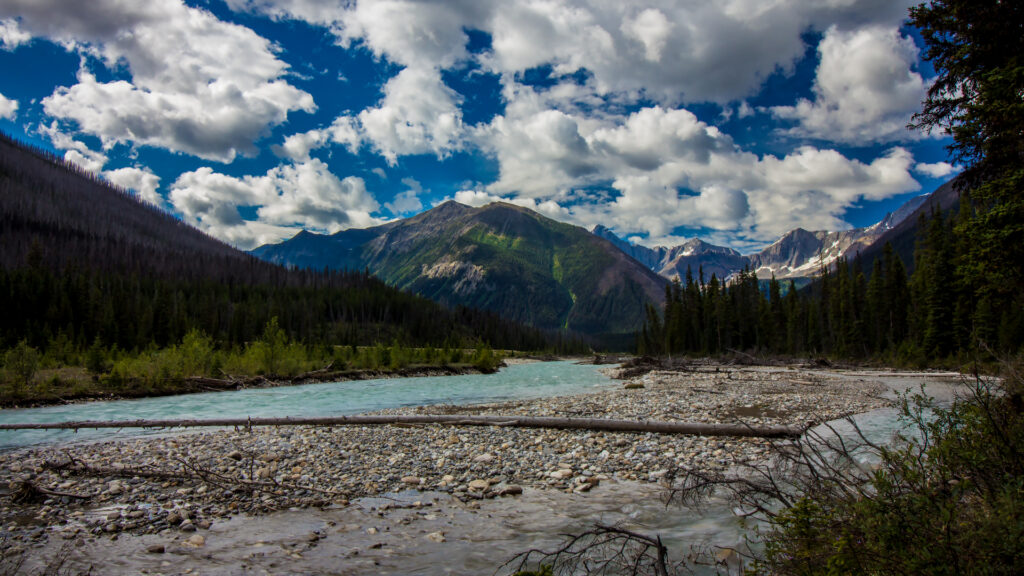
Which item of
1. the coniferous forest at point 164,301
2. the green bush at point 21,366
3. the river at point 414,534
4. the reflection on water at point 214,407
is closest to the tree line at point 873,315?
the river at point 414,534

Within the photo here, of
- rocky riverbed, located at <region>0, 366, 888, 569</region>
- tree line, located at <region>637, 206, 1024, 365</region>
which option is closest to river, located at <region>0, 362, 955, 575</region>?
rocky riverbed, located at <region>0, 366, 888, 569</region>

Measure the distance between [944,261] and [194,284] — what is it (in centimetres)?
13850

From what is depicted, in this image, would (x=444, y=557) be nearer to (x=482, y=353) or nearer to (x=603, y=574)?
(x=603, y=574)

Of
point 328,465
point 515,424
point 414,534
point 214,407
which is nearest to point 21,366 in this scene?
point 214,407

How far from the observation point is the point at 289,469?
1007cm

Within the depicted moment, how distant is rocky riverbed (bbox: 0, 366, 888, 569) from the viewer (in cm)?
754

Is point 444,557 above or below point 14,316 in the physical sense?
below

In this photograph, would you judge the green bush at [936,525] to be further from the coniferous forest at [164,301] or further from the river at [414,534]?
the coniferous forest at [164,301]

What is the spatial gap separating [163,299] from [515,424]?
75.1 meters

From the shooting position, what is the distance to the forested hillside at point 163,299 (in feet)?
195

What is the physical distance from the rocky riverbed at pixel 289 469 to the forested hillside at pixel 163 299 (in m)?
33.7

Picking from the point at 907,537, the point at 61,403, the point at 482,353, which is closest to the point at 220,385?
the point at 61,403

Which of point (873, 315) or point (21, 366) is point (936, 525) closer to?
point (21, 366)

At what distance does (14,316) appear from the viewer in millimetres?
58469
